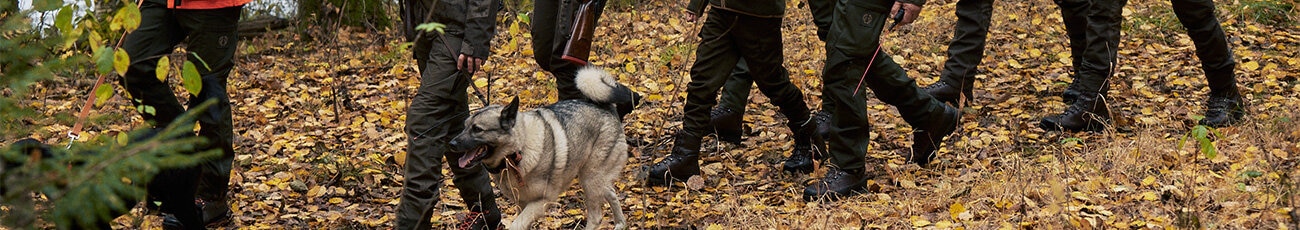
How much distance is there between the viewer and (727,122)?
661cm

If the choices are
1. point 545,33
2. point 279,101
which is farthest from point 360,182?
point 279,101

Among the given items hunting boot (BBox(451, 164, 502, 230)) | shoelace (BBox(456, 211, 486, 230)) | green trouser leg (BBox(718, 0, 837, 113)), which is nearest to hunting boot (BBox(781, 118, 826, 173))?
green trouser leg (BBox(718, 0, 837, 113))

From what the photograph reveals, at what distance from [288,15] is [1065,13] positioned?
703 centimetres

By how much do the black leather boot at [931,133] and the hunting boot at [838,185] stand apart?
1.80 feet

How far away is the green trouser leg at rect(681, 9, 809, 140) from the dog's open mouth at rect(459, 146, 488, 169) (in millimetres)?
1561

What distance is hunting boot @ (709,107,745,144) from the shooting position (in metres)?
6.58

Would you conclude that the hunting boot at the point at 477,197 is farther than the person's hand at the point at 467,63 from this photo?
Yes

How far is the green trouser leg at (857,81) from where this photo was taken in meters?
5.29

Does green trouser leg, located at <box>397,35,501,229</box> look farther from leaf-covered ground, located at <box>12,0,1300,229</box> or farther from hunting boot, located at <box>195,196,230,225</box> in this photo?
hunting boot, located at <box>195,196,230,225</box>

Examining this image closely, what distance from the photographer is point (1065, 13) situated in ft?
23.1

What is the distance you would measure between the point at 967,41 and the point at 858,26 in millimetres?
1561

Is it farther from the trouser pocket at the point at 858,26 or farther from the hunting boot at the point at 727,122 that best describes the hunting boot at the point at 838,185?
the hunting boot at the point at 727,122

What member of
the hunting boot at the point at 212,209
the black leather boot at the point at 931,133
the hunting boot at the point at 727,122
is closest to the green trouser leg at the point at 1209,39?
the black leather boot at the point at 931,133

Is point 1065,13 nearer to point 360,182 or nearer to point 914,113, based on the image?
point 914,113
